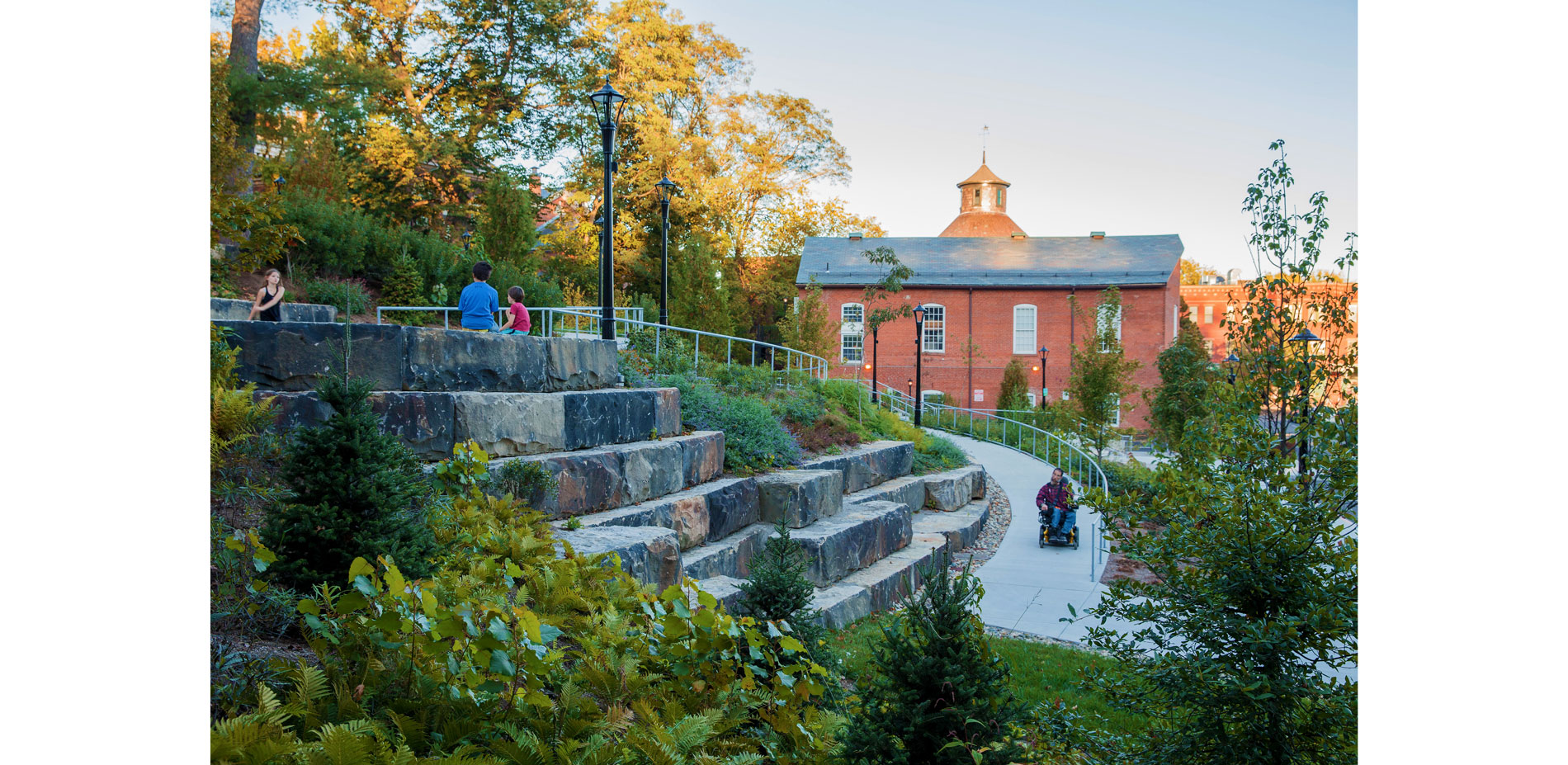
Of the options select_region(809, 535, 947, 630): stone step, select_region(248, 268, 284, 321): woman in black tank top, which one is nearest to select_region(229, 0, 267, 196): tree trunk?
select_region(248, 268, 284, 321): woman in black tank top

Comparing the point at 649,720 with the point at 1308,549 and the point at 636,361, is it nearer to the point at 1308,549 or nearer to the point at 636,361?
the point at 1308,549

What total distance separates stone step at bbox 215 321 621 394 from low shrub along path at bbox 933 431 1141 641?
13.7 feet

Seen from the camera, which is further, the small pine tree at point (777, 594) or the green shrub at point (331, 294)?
the green shrub at point (331, 294)

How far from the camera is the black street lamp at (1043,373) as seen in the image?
28516 millimetres

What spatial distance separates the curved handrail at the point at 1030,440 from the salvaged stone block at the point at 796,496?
6069 millimetres

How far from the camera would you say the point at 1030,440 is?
20141mm

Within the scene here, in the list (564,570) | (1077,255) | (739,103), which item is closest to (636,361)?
(564,570)

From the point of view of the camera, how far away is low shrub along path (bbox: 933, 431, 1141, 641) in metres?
8.66

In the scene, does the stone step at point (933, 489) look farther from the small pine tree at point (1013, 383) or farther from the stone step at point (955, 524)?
the small pine tree at point (1013, 383)

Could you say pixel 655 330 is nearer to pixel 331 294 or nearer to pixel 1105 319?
pixel 331 294

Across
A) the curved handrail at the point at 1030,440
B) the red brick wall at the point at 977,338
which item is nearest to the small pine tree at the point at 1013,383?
the red brick wall at the point at 977,338

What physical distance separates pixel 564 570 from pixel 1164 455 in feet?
9.80

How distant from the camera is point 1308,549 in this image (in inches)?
114

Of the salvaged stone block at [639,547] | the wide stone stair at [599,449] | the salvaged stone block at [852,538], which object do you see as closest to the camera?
the salvaged stone block at [639,547]
